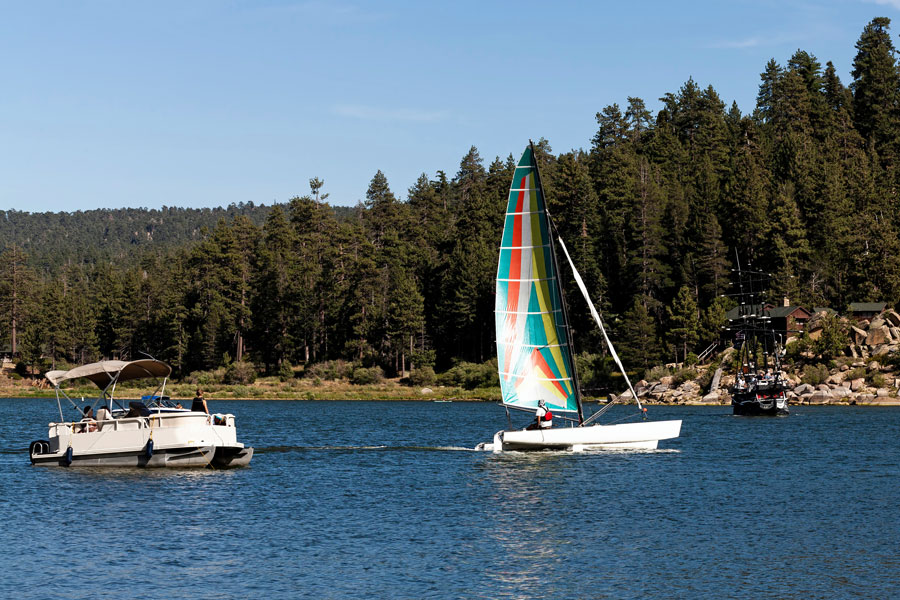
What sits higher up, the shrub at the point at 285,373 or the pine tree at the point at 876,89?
the pine tree at the point at 876,89

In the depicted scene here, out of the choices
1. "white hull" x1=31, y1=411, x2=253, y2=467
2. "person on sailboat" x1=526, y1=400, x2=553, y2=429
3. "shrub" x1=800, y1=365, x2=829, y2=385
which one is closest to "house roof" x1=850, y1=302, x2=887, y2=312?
"shrub" x1=800, y1=365, x2=829, y2=385

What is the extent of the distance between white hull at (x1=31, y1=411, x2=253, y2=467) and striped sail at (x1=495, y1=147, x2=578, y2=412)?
14298 millimetres

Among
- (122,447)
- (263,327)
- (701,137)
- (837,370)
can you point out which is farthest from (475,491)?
(701,137)

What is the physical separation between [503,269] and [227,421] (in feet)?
50.4

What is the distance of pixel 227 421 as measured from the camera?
148ft

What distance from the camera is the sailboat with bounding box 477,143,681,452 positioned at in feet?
160

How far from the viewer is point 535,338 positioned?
4997cm

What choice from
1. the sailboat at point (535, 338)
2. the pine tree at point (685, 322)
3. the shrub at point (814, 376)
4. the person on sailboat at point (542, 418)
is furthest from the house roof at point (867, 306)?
the person on sailboat at point (542, 418)

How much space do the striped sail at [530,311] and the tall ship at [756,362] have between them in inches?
1946

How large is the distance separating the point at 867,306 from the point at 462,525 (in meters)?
105

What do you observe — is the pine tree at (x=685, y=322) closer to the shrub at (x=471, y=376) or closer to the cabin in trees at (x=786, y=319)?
the cabin in trees at (x=786, y=319)

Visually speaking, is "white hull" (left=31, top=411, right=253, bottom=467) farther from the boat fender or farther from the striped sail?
the striped sail

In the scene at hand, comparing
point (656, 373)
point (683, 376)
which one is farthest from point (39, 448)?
point (656, 373)

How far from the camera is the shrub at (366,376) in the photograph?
143 meters
